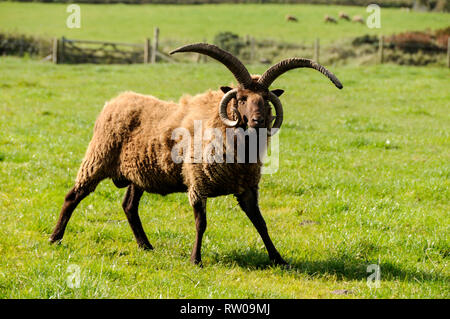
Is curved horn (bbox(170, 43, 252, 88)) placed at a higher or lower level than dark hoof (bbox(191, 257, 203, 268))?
higher

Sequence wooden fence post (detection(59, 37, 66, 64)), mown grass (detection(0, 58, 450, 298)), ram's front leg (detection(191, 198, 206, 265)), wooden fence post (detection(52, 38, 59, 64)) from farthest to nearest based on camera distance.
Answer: wooden fence post (detection(59, 37, 66, 64))
wooden fence post (detection(52, 38, 59, 64))
ram's front leg (detection(191, 198, 206, 265))
mown grass (detection(0, 58, 450, 298))

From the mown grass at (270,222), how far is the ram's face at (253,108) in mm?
1675

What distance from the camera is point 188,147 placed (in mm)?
6750

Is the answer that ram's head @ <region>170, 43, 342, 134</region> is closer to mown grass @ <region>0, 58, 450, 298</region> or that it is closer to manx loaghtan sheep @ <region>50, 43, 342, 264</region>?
manx loaghtan sheep @ <region>50, 43, 342, 264</region>

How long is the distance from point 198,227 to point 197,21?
1872 inches

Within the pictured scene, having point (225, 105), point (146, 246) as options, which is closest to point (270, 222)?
point (146, 246)

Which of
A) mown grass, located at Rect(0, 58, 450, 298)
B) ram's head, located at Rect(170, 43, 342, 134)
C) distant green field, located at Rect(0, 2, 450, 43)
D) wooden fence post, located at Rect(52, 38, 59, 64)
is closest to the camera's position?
mown grass, located at Rect(0, 58, 450, 298)

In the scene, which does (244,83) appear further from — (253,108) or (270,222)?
(270,222)

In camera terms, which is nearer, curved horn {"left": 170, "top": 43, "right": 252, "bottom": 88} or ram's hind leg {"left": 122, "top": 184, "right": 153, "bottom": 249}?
curved horn {"left": 170, "top": 43, "right": 252, "bottom": 88}

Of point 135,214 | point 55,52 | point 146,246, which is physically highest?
point 55,52

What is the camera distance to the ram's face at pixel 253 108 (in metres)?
6.02

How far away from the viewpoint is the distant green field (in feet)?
152

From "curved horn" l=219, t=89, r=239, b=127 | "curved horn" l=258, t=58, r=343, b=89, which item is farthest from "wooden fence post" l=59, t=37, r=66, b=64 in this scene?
"curved horn" l=258, t=58, r=343, b=89
